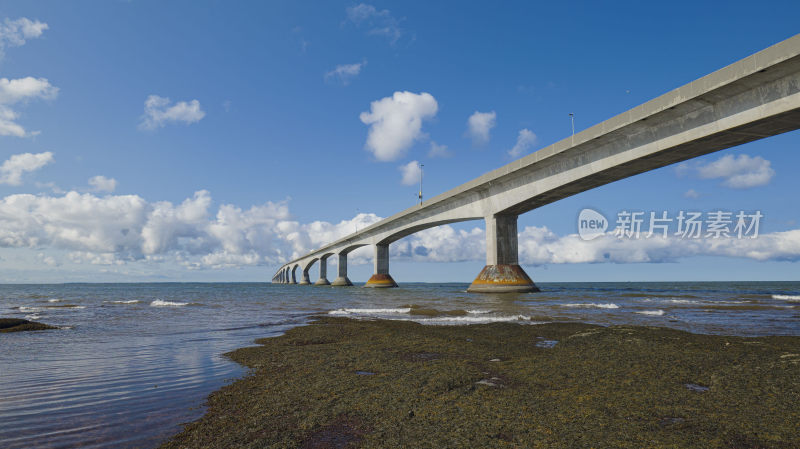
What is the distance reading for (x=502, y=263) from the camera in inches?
1410

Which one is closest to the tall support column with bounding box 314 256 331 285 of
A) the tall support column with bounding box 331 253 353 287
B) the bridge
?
the tall support column with bounding box 331 253 353 287

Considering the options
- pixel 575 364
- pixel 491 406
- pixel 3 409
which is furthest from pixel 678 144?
pixel 3 409

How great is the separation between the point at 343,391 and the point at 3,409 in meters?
3.73

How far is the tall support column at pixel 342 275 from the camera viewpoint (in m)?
83.8

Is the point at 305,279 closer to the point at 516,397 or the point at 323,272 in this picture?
the point at 323,272

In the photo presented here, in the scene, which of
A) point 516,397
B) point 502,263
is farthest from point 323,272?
point 516,397

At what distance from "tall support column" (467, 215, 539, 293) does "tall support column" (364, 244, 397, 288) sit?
26.4 meters

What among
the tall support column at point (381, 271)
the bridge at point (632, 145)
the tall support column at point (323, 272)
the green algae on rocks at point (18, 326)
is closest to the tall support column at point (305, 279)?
the tall support column at point (323, 272)

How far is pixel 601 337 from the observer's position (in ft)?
27.2

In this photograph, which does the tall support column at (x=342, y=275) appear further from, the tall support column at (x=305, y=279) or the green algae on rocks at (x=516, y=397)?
the green algae on rocks at (x=516, y=397)

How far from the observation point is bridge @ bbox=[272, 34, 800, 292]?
16.7m

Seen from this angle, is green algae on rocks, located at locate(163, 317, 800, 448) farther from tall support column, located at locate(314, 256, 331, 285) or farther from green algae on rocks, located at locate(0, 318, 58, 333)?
tall support column, located at locate(314, 256, 331, 285)

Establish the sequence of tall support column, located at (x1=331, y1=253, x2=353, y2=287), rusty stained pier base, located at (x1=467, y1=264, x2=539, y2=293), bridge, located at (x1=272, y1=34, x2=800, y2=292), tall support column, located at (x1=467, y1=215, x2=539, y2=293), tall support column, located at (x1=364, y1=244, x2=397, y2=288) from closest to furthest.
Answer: bridge, located at (x1=272, y1=34, x2=800, y2=292), rusty stained pier base, located at (x1=467, y1=264, x2=539, y2=293), tall support column, located at (x1=467, y1=215, x2=539, y2=293), tall support column, located at (x1=364, y1=244, x2=397, y2=288), tall support column, located at (x1=331, y1=253, x2=353, y2=287)

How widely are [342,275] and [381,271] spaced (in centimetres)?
2398
